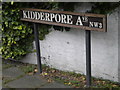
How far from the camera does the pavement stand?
3.95 meters

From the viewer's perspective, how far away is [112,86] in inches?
145

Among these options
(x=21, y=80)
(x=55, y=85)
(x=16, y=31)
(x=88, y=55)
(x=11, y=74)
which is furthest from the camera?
(x=16, y=31)

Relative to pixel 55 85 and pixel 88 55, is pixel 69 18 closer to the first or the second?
pixel 88 55

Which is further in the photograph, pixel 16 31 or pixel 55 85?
pixel 16 31

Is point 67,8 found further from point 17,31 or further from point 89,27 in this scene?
point 17,31

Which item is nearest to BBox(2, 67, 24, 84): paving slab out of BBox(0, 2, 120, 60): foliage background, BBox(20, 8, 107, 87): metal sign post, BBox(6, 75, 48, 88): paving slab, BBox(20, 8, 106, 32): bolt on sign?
BBox(6, 75, 48, 88): paving slab

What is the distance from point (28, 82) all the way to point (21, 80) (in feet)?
0.66

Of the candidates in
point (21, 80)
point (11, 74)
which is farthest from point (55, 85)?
point (11, 74)

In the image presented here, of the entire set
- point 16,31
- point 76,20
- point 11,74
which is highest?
point 76,20

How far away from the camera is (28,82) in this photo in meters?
4.12

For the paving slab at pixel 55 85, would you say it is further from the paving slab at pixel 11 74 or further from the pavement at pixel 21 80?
the paving slab at pixel 11 74

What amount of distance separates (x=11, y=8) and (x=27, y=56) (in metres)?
1.21

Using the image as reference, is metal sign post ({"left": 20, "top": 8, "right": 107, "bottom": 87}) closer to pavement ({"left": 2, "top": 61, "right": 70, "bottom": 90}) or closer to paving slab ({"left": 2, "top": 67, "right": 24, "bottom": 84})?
pavement ({"left": 2, "top": 61, "right": 70, "bottom": 90})

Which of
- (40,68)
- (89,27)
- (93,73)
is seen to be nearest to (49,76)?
(40,68)
